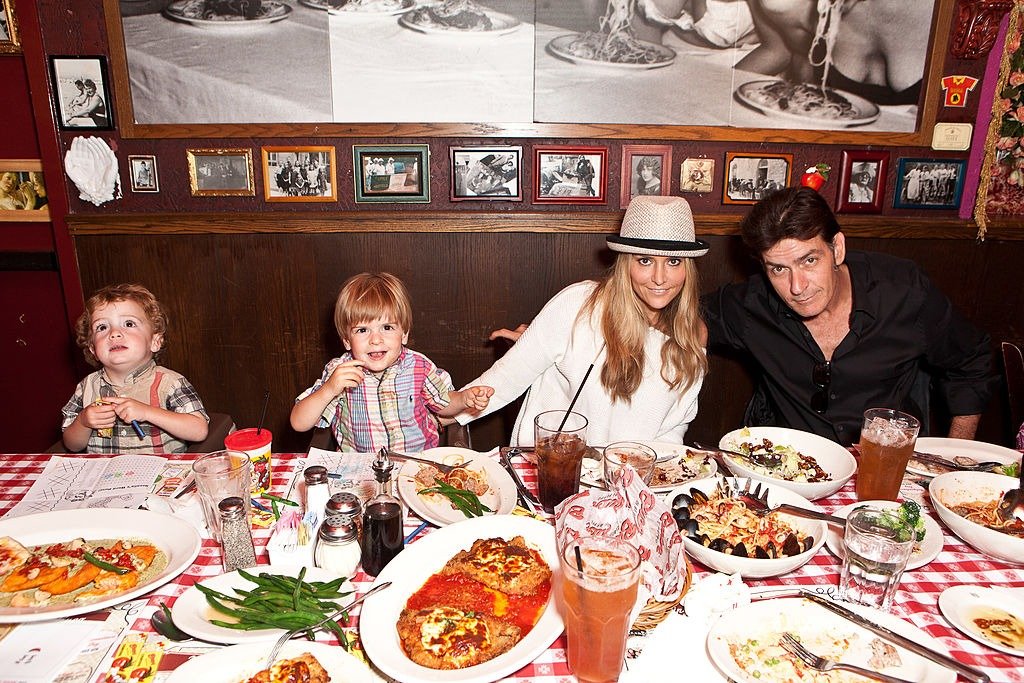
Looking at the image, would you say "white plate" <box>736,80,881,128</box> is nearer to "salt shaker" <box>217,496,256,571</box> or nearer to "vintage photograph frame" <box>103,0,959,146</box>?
"vintage photograph frame" <box>103,0,959,146</box>

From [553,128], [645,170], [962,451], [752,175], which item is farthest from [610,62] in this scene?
[962,451]

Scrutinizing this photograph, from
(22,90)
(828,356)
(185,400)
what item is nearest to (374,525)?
(185,400)

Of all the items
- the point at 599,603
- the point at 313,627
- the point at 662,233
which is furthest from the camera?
the point at 662,233

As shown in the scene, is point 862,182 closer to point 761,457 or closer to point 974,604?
point 761,457

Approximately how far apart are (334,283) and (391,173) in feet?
1.96

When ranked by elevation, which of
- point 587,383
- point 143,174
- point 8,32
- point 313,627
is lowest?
point 587,383

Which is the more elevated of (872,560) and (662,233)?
(662,233)

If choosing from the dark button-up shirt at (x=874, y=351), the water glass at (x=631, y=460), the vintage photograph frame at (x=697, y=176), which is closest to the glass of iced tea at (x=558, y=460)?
the water glass at (x=631, y=460)

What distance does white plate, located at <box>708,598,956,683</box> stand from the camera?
41.5 inches

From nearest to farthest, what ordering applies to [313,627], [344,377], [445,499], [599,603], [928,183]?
[599,603], [313,627], [445,499], [344,377], [928,183]

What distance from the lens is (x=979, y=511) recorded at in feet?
4.95

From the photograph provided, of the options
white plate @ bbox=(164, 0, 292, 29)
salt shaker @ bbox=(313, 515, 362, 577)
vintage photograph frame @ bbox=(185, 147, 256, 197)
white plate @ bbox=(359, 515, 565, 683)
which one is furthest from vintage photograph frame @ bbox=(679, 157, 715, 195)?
salt shaker @ bbox=(313, 515, 362, 577)

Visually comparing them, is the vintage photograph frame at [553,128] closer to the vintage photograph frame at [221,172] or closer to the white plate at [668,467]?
the vintage photograph frame at [221,172]

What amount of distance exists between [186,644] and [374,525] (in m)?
0.37
